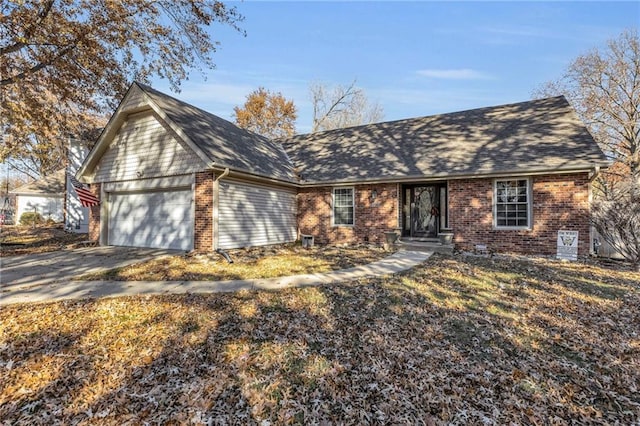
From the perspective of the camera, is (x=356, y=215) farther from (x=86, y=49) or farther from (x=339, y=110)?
(x=339, y=110)

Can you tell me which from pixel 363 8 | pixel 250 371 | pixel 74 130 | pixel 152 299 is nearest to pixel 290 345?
pixel 250 371

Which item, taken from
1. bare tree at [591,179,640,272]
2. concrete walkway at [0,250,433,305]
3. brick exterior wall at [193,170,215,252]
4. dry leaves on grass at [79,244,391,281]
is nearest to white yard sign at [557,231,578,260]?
bare tree at [591,179,640,272]

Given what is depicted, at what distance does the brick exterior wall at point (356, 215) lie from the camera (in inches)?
484

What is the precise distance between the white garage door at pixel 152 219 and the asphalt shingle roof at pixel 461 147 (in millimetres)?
5204

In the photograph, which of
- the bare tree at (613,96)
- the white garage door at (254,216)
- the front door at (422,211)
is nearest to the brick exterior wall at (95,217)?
the white garage door at (254,216)

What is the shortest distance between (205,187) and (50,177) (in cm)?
2719

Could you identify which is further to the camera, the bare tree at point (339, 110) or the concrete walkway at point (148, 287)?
the bare tree at point (339, 110)

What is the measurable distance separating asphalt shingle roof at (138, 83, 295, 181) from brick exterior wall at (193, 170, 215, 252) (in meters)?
0.88

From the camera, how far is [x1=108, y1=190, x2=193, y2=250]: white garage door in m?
10.6

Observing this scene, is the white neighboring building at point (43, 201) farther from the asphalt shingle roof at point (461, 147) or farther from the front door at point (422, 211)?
the front door at point (422, 211)

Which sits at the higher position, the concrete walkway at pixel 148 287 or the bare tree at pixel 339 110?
the bare tree at pixel 339 110

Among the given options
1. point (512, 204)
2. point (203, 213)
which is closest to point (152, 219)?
point (203, 213)

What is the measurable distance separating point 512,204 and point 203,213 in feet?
33.6

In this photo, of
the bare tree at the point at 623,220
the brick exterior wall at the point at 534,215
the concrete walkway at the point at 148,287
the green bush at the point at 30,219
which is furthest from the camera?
the green bush at the point at 30,219
